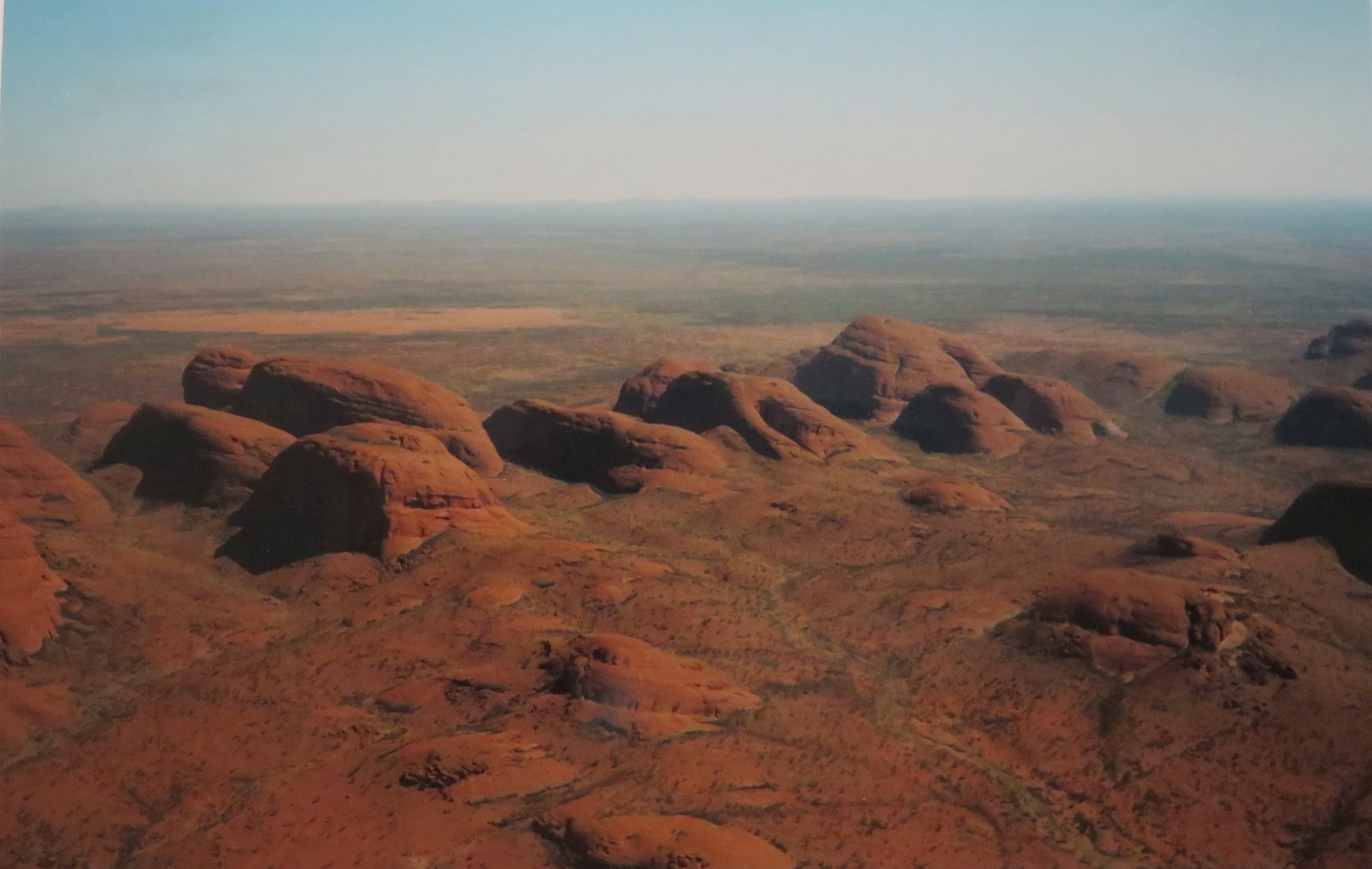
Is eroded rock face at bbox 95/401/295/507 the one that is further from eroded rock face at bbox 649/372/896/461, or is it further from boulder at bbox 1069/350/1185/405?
boulder at bbox 1069/350/1185/405

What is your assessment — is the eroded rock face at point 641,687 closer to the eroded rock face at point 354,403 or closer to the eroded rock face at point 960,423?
the eroded rock face at point 354,403

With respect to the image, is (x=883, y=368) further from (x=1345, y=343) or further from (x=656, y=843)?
(x=656, y=843)


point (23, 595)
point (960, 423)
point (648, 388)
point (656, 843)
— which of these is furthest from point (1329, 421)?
point (23, 595)

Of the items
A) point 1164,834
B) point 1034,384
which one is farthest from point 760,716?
point 1034,384

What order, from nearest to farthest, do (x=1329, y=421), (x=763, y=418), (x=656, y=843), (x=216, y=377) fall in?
(x=656, y=843) → (x=216, y=377) → (x=763, y=418) → (x=1329, y=421)

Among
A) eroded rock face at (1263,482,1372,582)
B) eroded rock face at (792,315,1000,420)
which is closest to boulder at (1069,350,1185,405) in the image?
eroded rock face at (792,315,1000,420)

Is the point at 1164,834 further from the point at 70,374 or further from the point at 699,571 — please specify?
the point at 70,374
